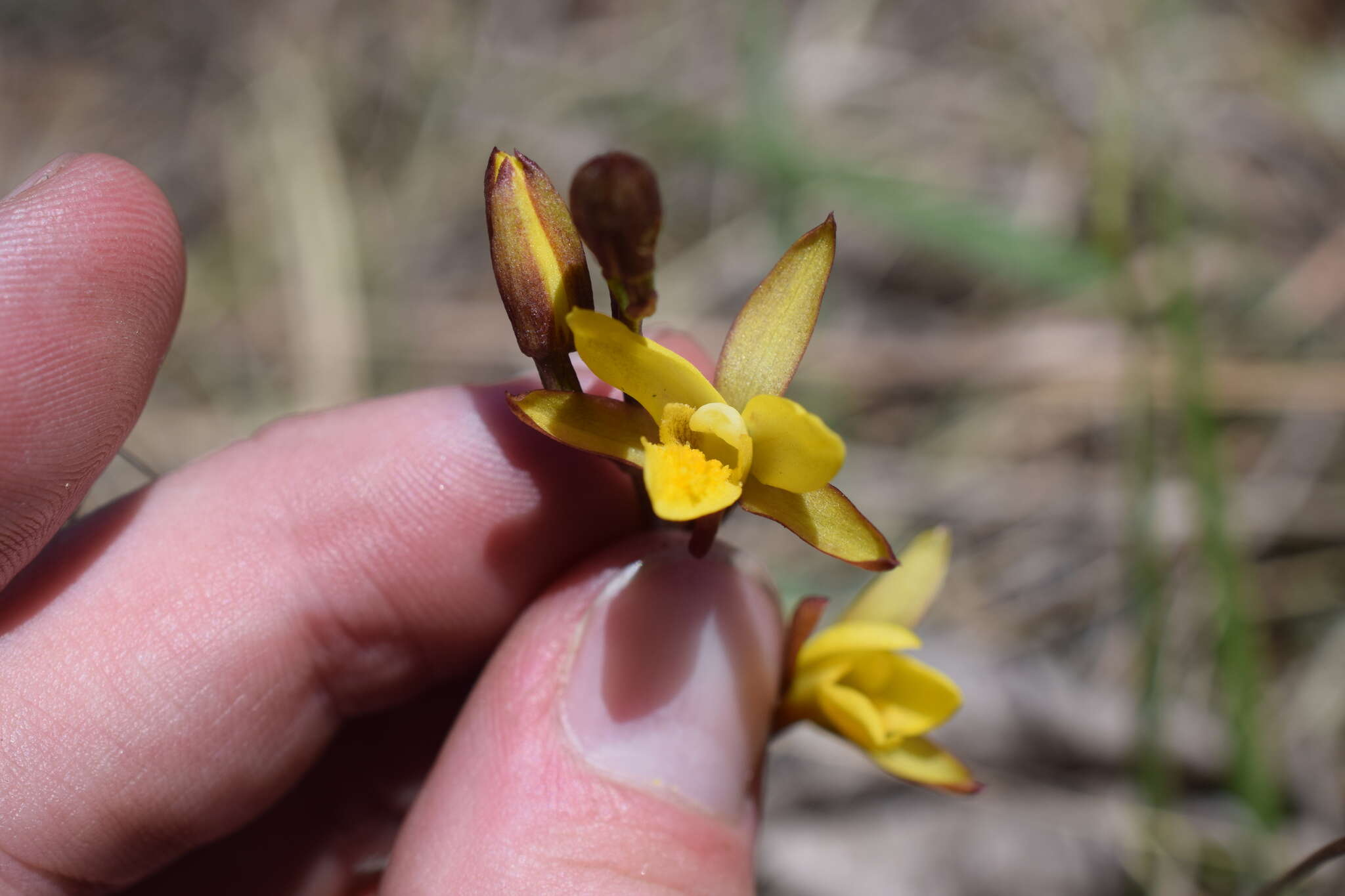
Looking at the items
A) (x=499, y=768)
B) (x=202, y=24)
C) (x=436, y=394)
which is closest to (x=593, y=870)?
(x=499, y=768)

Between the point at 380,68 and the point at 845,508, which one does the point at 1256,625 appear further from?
the point at 380,68

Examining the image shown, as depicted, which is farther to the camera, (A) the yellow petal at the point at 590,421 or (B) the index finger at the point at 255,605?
(B) the index finger at the point at 255,605

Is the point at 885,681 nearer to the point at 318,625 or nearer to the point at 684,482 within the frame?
the point at 684,482

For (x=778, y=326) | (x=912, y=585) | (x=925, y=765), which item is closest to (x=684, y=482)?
(x=778, y=326)

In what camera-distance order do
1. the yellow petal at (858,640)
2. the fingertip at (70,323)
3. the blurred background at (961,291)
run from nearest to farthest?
the fingertip at (70,323) → the yellow petal at (858,640) → the blurred background at (961,291)

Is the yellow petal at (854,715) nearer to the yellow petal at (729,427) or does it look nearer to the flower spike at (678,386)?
the flower spike at (678,386)

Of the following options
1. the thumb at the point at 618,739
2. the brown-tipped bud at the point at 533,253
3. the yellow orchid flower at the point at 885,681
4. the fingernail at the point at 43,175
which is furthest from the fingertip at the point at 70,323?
the yellow orchid flower at the point at 885,681
